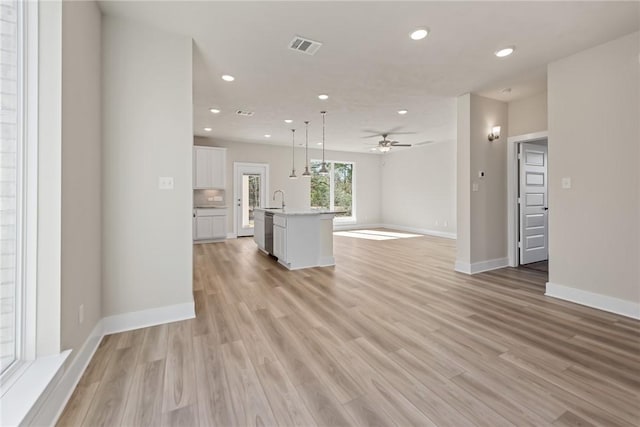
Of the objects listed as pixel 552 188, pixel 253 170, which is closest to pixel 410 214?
pixel 253 170

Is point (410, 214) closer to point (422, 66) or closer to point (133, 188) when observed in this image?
point (422, 66)

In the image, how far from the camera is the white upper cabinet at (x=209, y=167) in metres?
6.94

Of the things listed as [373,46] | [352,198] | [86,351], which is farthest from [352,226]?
[86,351]

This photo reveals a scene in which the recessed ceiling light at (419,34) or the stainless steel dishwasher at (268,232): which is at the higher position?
the recessed ceiling light at (419,34)

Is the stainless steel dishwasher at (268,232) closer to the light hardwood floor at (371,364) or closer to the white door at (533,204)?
the light hardwood floor at (371,364)

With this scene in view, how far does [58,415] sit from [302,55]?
11.2 feet

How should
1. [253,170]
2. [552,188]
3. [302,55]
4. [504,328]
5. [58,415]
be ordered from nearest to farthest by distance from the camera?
[58,415] → [504,328] → [302,55] → [552,188] → [253,170]

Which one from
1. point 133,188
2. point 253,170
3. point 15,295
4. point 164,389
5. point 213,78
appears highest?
point 213,78

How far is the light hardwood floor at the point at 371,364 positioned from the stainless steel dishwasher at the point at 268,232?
6.62 feet

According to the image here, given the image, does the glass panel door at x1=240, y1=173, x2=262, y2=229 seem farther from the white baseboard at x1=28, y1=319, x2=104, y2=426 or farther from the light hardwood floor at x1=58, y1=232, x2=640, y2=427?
the white baseboard at x1=28, y1=319, x2=104, y2=426

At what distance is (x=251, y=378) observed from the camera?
1734 millimetres

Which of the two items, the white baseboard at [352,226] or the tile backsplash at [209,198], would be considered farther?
the white baseboard at [352,226]

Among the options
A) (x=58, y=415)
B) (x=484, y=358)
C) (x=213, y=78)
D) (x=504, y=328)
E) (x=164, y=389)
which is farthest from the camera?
(x=213, y=78)

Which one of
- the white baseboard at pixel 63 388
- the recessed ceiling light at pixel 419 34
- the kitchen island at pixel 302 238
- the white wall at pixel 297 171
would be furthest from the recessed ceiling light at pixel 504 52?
the white wall at pixel 297 171
